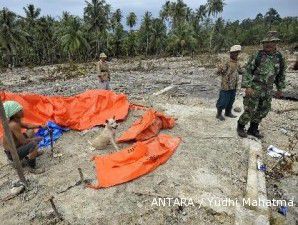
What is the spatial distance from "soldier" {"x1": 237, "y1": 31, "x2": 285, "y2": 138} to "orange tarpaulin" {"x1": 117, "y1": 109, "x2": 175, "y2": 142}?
1716 millimetres

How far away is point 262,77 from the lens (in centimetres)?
588

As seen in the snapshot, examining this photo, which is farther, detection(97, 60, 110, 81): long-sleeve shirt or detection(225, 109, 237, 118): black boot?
detection(97, 60, 110, 81): long-sleeve shirt

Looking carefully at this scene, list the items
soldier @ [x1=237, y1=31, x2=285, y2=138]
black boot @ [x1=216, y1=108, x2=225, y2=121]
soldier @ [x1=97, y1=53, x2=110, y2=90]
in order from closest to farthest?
soldier @ [x1=237, y1=31, x2=285, y2=138]
black boot @ [x1=216, y1=108, x2=225, y2=121]
soldier @ [x1=97, y1=53, x2=110, y2=90]

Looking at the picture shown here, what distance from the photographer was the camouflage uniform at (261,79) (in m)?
5.80

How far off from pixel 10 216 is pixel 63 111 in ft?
11.5

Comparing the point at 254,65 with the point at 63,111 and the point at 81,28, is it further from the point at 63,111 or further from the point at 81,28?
the point at 81,28

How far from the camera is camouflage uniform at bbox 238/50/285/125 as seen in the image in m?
5.80

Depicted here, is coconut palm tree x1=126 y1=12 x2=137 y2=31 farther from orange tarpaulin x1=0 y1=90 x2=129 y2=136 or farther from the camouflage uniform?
the camouflage uniform

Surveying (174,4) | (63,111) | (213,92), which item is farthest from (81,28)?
(63,111)

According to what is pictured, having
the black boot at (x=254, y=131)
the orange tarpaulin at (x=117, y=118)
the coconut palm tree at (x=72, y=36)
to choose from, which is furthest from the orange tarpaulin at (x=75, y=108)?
the coconut palm tree at (x=72, y=36)

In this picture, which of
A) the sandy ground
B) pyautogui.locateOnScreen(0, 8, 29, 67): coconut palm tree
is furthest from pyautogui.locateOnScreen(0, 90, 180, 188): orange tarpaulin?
pyautogui.locateOnScreen(0, 8, 29, 67): coconut palm tree

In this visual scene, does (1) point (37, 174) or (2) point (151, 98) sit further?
(2) point (151, 98)

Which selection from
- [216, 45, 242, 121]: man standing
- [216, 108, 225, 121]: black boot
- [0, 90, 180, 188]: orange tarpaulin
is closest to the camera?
[0, 90, 180, 188]: orange tarpaulin

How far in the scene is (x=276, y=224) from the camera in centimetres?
414
